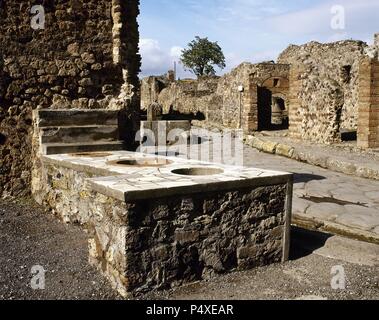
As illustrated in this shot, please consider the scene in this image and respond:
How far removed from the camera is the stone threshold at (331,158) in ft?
25.6

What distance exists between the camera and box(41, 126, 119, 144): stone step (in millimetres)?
5961

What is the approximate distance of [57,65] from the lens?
661 centimetres

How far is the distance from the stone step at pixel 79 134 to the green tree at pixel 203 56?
→ 156ft

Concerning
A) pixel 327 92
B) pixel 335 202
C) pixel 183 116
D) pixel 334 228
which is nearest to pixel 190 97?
pixel 183 116

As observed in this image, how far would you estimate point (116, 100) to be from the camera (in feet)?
23.0

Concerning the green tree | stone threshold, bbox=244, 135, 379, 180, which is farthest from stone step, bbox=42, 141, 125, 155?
the green tree

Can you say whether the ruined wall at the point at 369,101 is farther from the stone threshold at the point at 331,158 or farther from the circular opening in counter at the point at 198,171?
the circular opening in counter at the point at 198,171

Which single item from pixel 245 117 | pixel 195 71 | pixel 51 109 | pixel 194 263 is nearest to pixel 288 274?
pixel 194 263

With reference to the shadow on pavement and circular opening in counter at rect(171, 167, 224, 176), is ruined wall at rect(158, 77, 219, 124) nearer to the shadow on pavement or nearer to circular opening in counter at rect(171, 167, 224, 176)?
the shadow on pavement

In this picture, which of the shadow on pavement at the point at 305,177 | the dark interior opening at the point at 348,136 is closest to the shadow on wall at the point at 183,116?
the dark interior opening at the point at 348,136

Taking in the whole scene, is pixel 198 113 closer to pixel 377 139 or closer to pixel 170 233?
pixel 377 139

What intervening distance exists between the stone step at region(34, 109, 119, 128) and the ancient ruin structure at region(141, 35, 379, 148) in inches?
284

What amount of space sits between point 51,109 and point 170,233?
12.1 ft

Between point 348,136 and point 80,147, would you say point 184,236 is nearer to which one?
point 80,147
